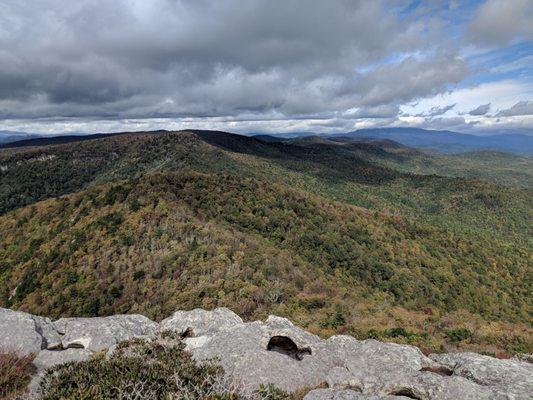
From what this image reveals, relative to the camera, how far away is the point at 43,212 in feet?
291

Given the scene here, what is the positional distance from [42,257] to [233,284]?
Result: 43.5m

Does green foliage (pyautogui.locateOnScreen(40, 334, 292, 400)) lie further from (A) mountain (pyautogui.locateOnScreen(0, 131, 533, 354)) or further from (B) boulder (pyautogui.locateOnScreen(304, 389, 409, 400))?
(A) mountain (pyautogui.locateOnScreen(0, 131, 533, 354))

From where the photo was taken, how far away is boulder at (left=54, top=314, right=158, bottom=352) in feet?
61.9

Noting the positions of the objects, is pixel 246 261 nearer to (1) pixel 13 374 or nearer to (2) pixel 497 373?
(1) pixel 13 374

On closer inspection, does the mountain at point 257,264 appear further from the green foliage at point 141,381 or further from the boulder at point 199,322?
the green foliage at point 141,381

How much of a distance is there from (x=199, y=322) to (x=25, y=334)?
31.8ft

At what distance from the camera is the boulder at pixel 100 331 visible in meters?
18.9

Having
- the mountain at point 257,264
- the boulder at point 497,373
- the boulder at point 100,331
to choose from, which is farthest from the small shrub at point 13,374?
the mountain at point 257,264

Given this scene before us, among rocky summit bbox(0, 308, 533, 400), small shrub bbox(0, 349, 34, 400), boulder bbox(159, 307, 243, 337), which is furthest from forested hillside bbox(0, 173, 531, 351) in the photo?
small shrub bbox(0, 349, 34, 400)

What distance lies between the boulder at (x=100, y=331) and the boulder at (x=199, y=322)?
1.41m

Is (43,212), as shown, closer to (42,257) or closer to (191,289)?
(42,257)

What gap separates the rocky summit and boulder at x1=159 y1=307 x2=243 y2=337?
0.12 metres

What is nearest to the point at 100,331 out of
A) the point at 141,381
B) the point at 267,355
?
the point at 141,381

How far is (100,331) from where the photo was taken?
20.0 metres
